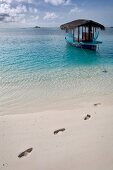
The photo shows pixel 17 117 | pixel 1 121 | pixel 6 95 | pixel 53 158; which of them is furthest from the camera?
pixel 6 95

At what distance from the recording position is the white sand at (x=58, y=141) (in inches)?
171

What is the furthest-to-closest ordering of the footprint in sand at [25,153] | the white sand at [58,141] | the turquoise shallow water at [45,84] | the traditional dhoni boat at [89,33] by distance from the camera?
the traditional dhoni boat at [89,33] → the turquoise shallow water at [45,84] → the footprint in sand at [25,153] → the white sand at [58,141]

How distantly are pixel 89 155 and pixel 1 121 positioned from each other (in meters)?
2.66

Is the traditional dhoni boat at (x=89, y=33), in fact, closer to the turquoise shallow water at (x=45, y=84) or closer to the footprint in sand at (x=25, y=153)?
the turquoise shallow water at (x=45, y=84)

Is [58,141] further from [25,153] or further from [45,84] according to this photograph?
[45,84]

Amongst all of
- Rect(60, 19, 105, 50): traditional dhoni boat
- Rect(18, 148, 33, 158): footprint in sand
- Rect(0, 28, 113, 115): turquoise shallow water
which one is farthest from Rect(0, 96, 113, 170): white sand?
Rect(60, 19, 105, 50): traditional dhoni boat

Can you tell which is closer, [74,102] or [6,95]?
[74,102]

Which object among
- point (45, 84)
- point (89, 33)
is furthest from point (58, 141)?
point (89, 33)

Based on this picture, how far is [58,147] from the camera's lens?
4.84 metres

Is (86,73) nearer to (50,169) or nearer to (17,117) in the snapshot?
(17,117)

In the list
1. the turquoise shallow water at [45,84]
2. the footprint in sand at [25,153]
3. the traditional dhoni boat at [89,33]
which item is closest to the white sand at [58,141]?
the footprint in sand at [25,153]

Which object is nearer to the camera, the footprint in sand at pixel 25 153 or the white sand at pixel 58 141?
the white sand at pixel 58 141

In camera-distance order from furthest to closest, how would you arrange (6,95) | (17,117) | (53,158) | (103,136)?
(6,95)
(17,117)
(103,136)
(53,158)

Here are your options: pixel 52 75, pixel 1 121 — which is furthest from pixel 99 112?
pixel 52 75
